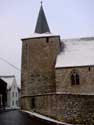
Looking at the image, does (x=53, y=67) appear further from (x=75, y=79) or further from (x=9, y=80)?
(x=9, y=80)

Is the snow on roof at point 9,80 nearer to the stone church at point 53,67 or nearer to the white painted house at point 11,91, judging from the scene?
the white painted house at point 11,91

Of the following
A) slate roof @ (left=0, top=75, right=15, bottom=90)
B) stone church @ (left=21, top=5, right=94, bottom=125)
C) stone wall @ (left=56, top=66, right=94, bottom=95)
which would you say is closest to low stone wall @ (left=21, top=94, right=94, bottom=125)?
stone church @ (left=21, top=5, right=94, bottom=125)

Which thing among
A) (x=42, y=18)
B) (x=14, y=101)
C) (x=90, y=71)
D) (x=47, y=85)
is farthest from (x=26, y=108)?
(x=14, y=101)

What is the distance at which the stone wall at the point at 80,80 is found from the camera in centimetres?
3353

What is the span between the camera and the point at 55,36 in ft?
119

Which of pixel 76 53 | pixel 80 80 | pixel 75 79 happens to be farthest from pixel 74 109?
pixel 76 53

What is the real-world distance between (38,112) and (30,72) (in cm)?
724

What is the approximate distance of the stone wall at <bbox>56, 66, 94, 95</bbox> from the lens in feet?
110

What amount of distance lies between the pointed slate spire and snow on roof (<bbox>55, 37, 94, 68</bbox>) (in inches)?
112

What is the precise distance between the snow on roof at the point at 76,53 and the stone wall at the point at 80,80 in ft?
1.92

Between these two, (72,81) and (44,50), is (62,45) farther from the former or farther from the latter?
(72,81)

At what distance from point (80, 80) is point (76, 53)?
12.4 feet

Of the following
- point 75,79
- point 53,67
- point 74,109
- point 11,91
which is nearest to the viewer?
point 74,109

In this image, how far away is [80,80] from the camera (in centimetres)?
3403
